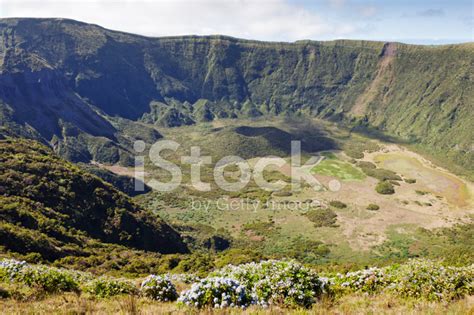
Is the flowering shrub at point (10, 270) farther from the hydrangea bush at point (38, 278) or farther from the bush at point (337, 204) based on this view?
the bush at point (337, 204)

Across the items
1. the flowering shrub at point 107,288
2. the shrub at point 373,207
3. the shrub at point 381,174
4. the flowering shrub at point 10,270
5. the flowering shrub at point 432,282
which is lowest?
the shrub at point 373,207

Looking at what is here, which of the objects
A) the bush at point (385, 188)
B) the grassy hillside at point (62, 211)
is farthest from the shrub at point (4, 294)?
the bush at point (385, 188)

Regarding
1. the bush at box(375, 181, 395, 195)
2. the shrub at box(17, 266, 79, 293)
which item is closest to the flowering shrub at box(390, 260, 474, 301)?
the shrub at box(17, 266, 79, 293)

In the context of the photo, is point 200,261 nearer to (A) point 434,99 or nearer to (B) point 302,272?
(B) point 302,272

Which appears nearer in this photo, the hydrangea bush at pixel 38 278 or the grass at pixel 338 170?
the hydrangea bush at pixel 38 278
